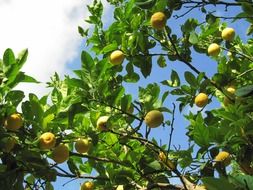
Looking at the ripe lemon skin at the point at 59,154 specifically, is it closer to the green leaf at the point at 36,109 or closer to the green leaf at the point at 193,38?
the green leaf at the point at 36,109

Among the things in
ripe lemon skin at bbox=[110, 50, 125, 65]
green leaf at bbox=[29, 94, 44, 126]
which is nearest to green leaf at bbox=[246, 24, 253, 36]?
ripe lemon skin at bbox=[110, 50, 125, 65]

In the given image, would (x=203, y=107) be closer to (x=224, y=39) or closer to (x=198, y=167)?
(x=198, y=167)

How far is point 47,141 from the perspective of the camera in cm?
259

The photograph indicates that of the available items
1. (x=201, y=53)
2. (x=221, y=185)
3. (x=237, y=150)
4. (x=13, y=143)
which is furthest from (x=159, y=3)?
(x=221, y=185)

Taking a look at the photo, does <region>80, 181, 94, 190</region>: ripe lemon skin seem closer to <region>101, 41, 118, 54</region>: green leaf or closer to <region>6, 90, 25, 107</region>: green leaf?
<region>6, 90, 25, 107</region>: green leaf

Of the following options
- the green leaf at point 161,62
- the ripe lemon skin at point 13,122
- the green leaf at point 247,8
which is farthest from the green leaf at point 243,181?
the green leaf at point 161,62

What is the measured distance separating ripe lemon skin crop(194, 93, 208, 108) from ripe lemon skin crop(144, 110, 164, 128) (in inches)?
15.5

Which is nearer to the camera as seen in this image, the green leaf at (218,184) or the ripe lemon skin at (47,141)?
the green leaf at (218,184)

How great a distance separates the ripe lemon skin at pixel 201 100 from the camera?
325cm

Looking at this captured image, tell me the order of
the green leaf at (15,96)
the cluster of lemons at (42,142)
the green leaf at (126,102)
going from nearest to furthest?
the cluster of lemons at (42,142) < the green leaf at (15,96) < the green leaf at (126,102)

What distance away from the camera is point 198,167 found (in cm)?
298

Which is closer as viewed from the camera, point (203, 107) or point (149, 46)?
point (203, 107)

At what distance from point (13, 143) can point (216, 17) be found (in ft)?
6.68

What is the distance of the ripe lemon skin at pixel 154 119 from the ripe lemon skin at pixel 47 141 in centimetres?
68
